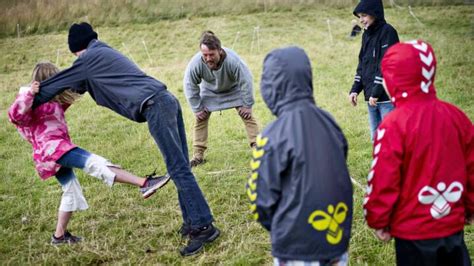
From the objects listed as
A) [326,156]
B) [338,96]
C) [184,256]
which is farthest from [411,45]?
[338,96]

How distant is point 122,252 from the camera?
4516 millimetres

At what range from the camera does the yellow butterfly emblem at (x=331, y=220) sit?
2.60 metres

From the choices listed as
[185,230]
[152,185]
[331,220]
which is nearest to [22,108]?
[152,185]

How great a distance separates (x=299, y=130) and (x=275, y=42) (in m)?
14.5

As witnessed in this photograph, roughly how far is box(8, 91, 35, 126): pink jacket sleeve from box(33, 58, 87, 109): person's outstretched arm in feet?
0.16

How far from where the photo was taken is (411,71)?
9.16 feet

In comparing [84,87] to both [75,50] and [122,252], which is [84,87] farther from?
[122,252]

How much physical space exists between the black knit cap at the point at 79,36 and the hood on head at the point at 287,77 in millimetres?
2154

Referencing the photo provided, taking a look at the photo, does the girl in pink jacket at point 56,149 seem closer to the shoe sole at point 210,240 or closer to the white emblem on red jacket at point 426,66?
the shoe sole at point 210,240

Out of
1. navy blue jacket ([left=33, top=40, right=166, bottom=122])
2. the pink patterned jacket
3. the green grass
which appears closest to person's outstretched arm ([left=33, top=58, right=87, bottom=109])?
navy blue jacket ([left=33, top=40, right=166, bottom=122])

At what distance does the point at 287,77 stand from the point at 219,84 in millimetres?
4122

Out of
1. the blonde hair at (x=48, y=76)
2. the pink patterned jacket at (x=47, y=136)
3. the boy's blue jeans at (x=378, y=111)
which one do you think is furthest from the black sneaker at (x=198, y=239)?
the boy's blue jeans at (x=378, y=111)

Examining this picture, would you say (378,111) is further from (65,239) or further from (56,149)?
(65,239)

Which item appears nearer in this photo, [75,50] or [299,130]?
[299,130]
